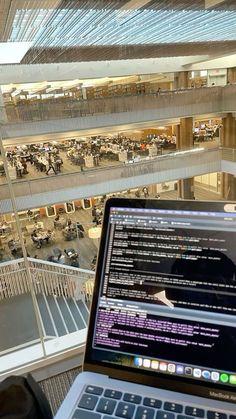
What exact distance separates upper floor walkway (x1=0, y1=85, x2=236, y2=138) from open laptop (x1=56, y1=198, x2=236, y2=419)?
1550 mm

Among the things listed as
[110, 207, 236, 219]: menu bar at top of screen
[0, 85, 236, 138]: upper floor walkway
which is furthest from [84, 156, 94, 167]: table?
[110, 207, 236, 219]: menu bar at top of screen

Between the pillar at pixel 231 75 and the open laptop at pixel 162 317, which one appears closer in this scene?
the open laptop at pixel 162 317

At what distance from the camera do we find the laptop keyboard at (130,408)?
40 centimetres

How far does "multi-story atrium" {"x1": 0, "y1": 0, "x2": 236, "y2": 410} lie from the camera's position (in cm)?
110

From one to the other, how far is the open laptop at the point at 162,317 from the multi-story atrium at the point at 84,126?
102 millimetres

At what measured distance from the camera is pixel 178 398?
1.38 ft

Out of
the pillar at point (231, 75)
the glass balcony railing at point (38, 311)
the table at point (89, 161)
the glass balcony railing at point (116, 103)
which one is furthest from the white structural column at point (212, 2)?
the pillar at point (231, 75)

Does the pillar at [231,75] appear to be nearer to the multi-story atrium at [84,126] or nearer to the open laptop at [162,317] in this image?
the multi-story atrium at [84,126]

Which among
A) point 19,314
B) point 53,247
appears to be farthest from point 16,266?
point 53,247

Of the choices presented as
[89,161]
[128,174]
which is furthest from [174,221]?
[89,161]

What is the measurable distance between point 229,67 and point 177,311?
5.93 metres

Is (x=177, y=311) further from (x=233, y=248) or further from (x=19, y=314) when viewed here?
(x=19, y=314)

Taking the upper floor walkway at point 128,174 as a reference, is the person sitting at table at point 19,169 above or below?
above

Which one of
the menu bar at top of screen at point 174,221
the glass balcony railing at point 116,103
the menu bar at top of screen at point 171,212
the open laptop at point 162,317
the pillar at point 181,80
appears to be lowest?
the open laptop at point 162,317
